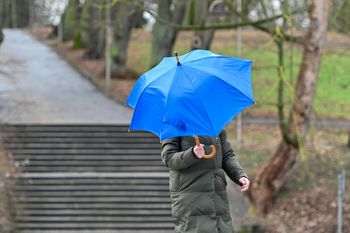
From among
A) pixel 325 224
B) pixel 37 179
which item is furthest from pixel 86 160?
pixel 325 224

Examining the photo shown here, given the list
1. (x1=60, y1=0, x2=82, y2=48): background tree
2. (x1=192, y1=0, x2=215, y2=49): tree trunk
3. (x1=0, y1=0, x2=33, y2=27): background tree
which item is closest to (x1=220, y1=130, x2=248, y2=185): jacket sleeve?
(x1=192, y1=0, x2=215, y2=49): tree trunk

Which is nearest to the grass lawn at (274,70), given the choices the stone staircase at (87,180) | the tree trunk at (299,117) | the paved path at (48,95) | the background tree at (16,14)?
the tree trunk at (299,117)

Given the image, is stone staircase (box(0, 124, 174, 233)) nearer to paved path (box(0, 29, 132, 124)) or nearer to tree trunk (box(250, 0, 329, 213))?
paved path (box(0, 29, 132, 124))

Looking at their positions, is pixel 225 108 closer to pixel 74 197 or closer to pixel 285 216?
pixel 285 216

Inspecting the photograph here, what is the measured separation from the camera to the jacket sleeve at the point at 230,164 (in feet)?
16.1

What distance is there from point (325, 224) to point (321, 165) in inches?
117

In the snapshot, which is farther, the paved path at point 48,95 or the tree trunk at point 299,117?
the paved path at point 48,95

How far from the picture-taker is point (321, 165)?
14.7 m

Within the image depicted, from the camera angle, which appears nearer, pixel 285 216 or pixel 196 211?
pixel 196 211

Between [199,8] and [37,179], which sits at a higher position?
[199,8]

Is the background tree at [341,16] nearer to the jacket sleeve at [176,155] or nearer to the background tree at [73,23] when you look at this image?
the jacket sleeve at [176,155]

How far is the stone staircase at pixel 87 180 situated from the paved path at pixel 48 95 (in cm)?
159

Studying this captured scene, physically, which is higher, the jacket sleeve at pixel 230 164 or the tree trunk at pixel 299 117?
the jacket sleeve at pixel 230 164

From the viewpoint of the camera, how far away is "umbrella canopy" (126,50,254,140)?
448 centimetres
